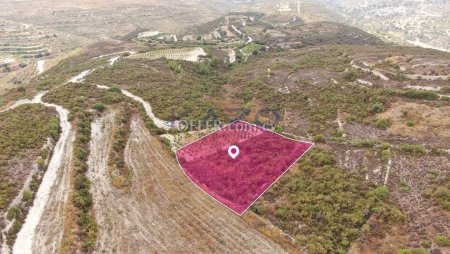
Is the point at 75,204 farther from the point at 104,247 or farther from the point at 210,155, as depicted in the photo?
the point at 210,155

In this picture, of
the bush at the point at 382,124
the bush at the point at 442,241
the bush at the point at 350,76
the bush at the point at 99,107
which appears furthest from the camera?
the bush at the point at 350,76

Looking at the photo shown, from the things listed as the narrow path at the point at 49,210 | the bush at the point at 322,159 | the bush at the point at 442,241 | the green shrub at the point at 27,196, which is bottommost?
the bush at the point at 322,159

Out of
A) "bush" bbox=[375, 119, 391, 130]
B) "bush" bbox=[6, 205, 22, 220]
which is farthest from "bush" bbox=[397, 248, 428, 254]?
"bush" bbox=[6, 205, 22, 220]

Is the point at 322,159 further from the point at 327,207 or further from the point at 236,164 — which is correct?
the point at 236,164

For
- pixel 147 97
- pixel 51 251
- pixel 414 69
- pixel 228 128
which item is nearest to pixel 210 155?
pixel 228 128
